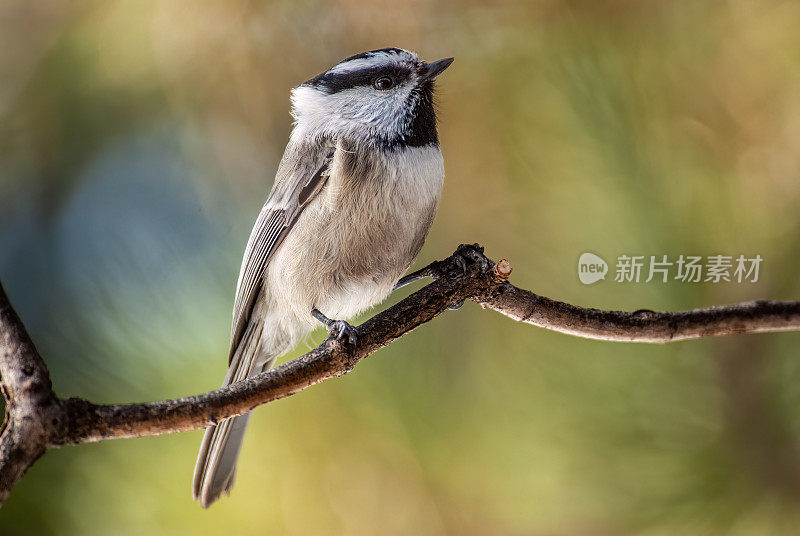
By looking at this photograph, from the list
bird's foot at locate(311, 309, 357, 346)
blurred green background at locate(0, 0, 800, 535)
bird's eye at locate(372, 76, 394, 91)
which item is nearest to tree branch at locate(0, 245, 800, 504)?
bird's foot at locate(311, 309, 357, 346)

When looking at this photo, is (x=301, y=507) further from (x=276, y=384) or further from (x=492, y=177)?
(x=492, y=177)

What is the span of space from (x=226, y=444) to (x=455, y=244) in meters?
0.42

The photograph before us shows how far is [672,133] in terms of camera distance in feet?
2.61

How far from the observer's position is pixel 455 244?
3.02ft

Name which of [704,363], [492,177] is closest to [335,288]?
[492,177]

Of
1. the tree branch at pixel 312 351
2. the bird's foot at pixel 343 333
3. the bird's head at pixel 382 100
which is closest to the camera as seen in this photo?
the tree branch at pixel 312 351

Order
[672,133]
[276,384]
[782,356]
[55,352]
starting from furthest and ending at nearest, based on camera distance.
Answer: [55,352], [672,133], [782,356], [276,384]

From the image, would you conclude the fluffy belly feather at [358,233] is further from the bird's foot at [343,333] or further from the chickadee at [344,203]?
the bird's foot at [343,333]

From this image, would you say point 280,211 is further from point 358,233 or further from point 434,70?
point 434,70

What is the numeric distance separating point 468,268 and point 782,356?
0.37 metres

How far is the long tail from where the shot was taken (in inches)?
29.0

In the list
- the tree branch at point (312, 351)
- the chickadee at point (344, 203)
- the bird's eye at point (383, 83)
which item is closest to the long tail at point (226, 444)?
the chickadee at point (344, 203)

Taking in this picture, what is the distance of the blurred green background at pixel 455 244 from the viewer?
73 centimetres

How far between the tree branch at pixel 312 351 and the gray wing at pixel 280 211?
177mm
